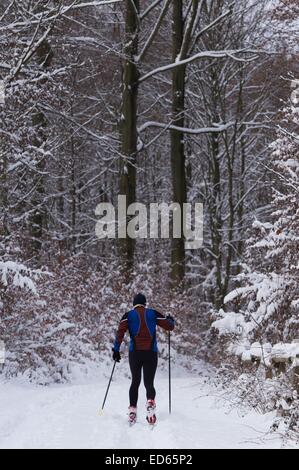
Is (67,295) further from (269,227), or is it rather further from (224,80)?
(224,80)

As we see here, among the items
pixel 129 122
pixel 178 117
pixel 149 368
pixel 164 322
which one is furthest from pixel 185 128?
pixel 149 368

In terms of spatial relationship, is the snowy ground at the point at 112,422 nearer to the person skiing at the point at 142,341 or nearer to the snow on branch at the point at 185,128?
the person skiing at the point at 142,341

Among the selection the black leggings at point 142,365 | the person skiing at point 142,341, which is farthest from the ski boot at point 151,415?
the black leggings at point 142,365

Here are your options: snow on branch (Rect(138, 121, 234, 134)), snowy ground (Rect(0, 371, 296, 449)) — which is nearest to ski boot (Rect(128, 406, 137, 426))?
snowy ground (Rect(0, 371, 296, 449))

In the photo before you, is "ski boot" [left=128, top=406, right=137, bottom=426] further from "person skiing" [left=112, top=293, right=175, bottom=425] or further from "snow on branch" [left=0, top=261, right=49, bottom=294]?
"snow on branch" [left=0, top=261, right=49, bottom=294]

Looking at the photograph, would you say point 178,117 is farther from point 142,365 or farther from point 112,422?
point 112,422

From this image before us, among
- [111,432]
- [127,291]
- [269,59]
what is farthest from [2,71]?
[269,59]

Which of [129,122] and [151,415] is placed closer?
[151,415]

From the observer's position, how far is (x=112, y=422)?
30.5 ft

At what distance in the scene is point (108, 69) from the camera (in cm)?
2531

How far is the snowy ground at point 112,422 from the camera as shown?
25.6ft

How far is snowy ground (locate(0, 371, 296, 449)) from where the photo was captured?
307 inches

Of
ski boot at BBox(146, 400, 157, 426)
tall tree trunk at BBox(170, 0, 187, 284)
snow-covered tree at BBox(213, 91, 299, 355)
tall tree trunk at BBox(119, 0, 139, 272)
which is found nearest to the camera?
ski boot at BBox(146, 400, 157, 426)
